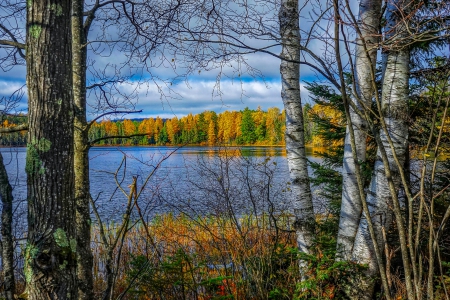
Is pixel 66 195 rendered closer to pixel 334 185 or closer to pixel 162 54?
pixel 162 54

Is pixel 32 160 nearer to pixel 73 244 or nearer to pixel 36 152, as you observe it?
pixel 36 152

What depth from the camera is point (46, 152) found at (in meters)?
1.99

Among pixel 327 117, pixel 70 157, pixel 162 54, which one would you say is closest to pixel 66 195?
pixel 70 157

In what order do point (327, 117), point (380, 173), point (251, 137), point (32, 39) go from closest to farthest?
point (32, 39)
point (380, 173)
point (327, 117)
point (251, 137)

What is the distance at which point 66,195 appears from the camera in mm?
2066

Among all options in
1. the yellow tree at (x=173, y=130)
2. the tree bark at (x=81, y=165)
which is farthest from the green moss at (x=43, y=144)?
the yellow tree at (x=173, y=130)

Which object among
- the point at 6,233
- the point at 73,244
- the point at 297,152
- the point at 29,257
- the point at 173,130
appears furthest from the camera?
the point at 173,130

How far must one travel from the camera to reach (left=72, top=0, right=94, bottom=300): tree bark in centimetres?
342

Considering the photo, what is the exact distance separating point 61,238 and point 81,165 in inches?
63.2

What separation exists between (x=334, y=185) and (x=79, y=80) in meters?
4.01

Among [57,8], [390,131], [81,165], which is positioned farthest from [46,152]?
[390,131]

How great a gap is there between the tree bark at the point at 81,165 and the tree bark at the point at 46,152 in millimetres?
1396

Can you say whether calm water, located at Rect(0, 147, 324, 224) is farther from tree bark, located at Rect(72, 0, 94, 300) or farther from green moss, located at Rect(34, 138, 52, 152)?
green moss, located at Rect(34, 138, 52, 152)

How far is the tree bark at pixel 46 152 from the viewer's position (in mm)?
1976
